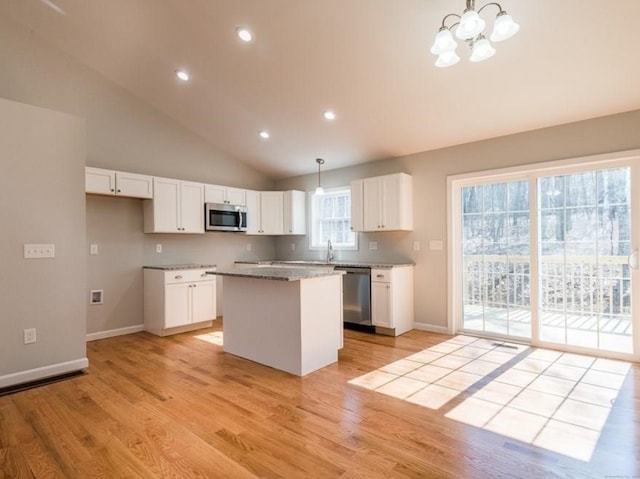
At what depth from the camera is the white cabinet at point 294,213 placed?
6.05 m

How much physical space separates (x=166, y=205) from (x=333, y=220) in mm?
2549

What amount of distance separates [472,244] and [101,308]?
4757mm

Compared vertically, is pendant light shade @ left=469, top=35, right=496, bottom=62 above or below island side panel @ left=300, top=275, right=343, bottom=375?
above

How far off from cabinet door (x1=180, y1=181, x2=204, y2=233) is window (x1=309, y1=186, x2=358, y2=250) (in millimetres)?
1866

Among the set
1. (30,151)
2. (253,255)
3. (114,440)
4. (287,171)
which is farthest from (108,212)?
(114,440)

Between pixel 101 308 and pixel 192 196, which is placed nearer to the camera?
pixel 101 308

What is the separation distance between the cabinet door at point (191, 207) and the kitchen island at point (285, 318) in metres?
1.62

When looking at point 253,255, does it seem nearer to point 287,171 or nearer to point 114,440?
point 287,171

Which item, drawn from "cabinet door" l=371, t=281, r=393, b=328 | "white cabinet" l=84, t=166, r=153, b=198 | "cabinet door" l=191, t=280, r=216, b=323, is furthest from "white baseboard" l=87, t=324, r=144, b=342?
"cabinet door" l=371, t=281, r=393, b=328

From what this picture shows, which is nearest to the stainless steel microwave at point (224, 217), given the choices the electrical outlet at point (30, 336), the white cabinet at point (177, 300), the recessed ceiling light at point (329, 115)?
the white cabinet at point (177, 300)

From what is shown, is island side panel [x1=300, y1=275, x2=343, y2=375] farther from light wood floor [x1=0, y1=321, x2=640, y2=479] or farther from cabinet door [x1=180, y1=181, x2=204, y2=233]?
cabinet door [x1=180, y1=181, x2=204, y2=233]

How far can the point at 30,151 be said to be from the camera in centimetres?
311

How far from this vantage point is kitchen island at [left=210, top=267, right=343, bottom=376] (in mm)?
3160

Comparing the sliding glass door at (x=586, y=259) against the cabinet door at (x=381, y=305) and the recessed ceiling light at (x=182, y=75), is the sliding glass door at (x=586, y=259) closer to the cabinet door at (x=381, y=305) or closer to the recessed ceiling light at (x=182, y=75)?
the cabinet door at (x=381, y=305)
